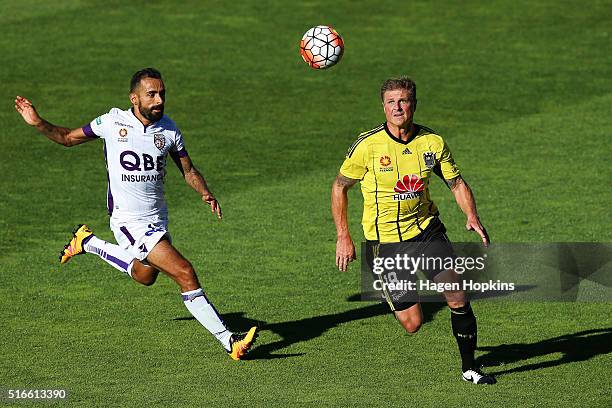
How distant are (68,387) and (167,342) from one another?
1583mm

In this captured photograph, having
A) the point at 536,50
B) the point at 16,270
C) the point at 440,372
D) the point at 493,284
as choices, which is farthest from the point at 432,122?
the point at 440,372

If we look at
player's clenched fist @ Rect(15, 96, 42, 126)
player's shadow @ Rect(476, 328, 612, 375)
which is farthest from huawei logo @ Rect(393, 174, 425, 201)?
player's clenched fist @ Rect(15, 96, 42, 126)

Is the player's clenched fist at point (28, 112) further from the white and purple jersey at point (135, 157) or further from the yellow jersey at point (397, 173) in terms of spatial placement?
the yellow jersey at point (397, 173)

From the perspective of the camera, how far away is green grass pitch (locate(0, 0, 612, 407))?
11930 mm

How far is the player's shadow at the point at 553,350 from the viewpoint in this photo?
39.9 ft

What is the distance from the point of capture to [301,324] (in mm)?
13492

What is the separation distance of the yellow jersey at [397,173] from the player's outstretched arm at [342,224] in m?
0.11

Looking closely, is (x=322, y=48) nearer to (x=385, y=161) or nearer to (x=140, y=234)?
(x=140, y=234)

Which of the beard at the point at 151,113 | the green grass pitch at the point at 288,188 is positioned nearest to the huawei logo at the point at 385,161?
the green grass pitch at the point at 288,188

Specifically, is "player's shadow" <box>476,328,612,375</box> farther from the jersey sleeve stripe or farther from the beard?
the jersey sleeve stripe

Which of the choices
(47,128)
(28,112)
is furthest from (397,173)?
(28,112)

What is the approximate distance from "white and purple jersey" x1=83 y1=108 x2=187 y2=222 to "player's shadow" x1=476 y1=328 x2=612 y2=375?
11.7ft

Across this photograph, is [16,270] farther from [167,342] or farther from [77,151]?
[77,151]

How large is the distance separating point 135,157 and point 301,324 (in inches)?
98.7
